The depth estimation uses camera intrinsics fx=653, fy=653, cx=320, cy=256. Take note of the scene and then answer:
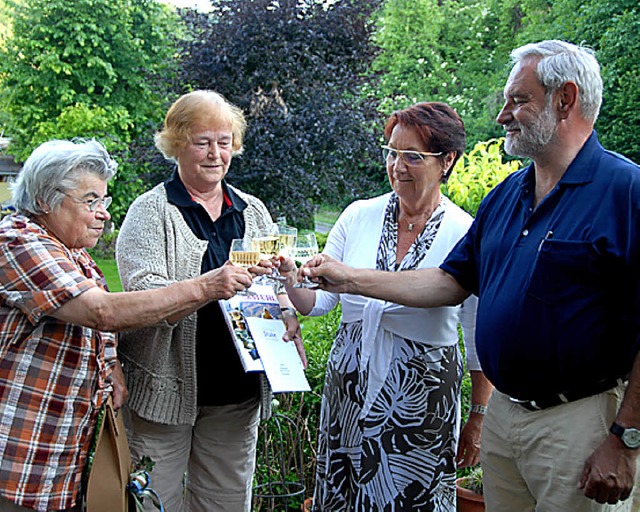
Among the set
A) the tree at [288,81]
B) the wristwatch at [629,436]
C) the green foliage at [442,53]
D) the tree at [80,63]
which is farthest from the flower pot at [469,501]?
the green foliage at [442,53]

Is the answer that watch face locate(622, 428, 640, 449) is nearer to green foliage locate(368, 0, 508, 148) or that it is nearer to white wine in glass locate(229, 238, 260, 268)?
white wine in glass locate(229, 238, 260, 268)

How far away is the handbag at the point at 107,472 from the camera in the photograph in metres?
2.19

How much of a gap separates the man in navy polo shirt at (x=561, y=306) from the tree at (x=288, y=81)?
6109mm

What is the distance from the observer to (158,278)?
2.56m

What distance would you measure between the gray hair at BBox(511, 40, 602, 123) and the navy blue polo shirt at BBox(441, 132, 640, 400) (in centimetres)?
13

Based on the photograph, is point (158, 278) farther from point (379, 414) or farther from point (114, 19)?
point (114, 19)

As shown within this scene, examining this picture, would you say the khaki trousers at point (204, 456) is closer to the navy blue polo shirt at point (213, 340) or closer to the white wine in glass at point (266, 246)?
the navy blue polo shirt at point (213, 340)

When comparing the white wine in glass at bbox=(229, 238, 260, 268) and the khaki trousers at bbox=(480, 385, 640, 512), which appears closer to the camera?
the khaki trousers at bbox=(480, 385, 640, 512)

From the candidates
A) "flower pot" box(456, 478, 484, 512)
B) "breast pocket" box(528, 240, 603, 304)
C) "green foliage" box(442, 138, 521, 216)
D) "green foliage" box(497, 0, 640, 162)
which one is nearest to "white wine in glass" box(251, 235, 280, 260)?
"breast pocket" box(528, 240, 603, 304)

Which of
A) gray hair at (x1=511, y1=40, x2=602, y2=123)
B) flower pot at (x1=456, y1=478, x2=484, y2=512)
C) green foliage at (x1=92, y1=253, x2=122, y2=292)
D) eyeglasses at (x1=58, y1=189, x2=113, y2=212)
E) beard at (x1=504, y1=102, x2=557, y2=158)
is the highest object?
gray hair at (x1=511, y1=40, x2=602, y2=123)

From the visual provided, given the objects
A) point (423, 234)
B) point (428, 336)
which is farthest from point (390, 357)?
point (423, 234)

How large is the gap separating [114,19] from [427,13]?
9280 millimetres

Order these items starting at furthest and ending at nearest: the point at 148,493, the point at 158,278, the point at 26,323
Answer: the point at 158,278
the point at 148,493
the point at 26,323

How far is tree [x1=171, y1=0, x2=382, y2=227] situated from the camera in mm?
8234
